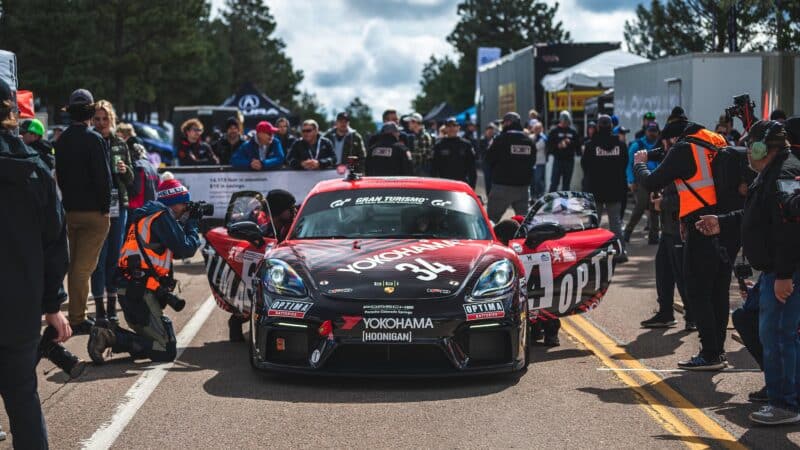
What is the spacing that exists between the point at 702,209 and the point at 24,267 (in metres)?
5.17

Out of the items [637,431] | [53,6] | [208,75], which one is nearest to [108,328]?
[637,431]

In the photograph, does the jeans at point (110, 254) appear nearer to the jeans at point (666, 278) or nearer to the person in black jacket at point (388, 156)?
the jeans at point (666, 278)

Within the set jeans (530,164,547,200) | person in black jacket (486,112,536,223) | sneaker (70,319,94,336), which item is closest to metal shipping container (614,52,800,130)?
jeans (530,164,547,200)

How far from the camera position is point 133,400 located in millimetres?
7680

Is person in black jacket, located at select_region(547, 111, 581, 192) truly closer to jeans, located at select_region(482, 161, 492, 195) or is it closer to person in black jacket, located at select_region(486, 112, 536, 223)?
jeans, located at select_region(482, 161, 492, 195)

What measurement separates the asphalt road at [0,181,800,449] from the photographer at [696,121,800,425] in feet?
0.79

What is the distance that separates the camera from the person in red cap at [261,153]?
1720cm

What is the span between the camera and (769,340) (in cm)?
701

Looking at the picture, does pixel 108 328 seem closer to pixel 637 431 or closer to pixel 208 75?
pixel 637 431

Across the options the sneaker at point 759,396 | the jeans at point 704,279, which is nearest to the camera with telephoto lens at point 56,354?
the sneaker at point 759,396

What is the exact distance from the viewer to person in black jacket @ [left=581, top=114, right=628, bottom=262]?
16359 mm

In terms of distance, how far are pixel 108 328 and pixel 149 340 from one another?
0.30 m

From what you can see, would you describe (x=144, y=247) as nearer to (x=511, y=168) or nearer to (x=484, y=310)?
(x=484, y=310)

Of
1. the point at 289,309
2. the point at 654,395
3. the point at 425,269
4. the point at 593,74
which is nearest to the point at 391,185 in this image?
the point at 425,269
